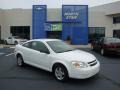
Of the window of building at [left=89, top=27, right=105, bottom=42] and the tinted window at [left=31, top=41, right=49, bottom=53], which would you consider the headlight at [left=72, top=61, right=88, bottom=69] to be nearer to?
the tinted window at [left=31, top=41, right=49, bottom=53]

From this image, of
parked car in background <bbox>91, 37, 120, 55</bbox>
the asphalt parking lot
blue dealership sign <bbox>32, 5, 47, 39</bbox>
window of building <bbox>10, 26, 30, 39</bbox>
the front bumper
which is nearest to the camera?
the asphalt parking lot

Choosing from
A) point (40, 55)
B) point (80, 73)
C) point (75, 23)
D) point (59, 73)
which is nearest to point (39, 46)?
point (40, 55)

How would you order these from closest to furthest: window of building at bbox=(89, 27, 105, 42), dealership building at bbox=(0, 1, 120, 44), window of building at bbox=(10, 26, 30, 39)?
dealership building at bbox=(0, 1, 120, 44) < window of building at bbox=(10, 26, 30, 39) < window of building at bbox=(89, 27, 105, 42)

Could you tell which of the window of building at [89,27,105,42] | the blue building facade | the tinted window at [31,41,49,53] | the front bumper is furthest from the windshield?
the window of building at [89,27,105,42]

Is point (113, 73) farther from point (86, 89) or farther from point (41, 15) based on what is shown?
point (41, 15)

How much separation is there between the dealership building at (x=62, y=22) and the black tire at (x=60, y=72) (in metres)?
27.3

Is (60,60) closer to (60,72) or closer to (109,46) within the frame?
(60,72)

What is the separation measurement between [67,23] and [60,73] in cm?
2809

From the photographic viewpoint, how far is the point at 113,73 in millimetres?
9320

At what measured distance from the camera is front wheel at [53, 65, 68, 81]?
25.0 ft

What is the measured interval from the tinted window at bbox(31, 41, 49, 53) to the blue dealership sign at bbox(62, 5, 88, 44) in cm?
2578

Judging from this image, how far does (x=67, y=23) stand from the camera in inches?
1400

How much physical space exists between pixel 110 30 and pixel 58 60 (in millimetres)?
32178

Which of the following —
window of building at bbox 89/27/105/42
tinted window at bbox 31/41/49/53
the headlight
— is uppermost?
window of building at bbox 89/27/105/42
